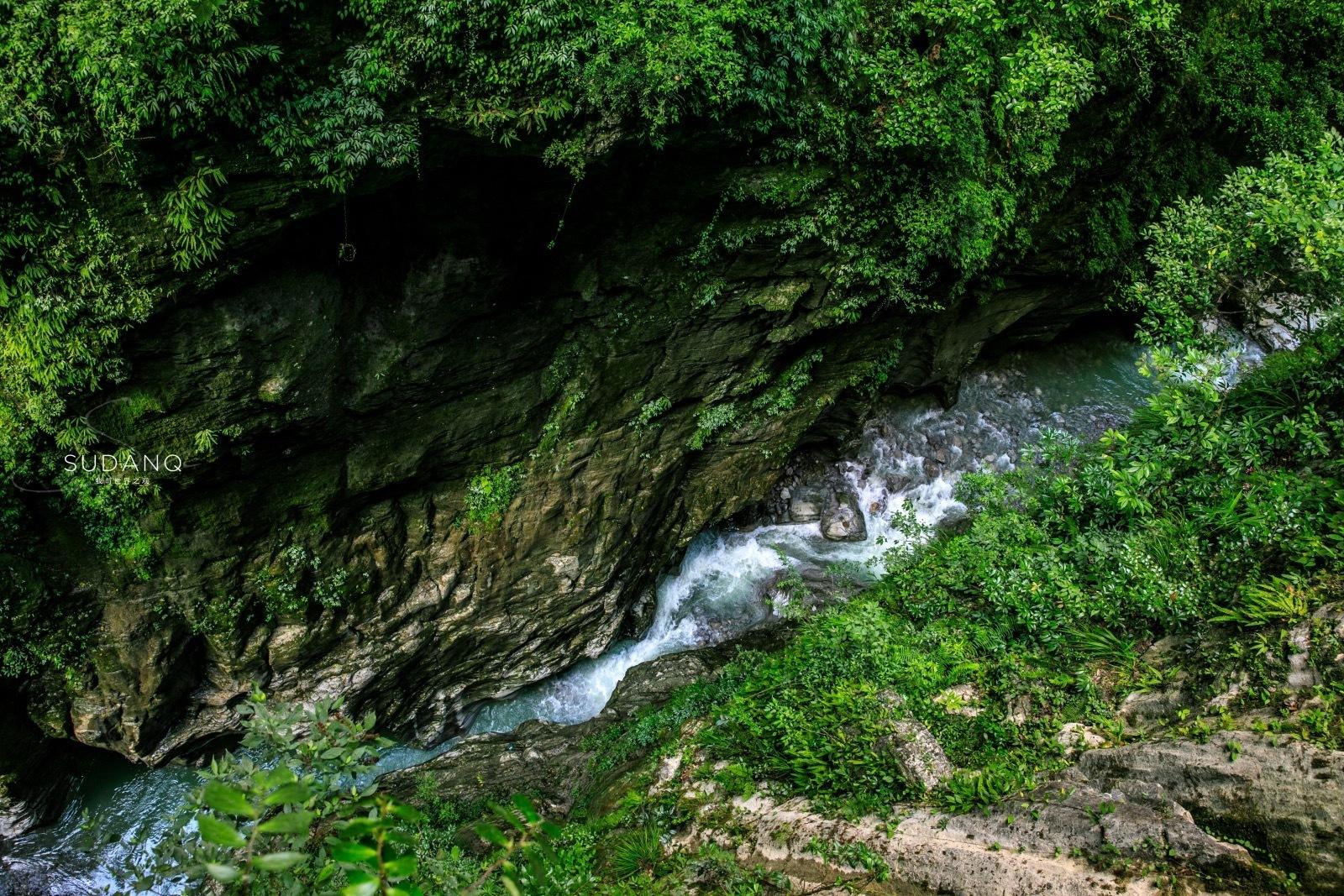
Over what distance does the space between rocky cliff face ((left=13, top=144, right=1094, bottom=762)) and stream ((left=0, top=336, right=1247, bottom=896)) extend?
75 cm

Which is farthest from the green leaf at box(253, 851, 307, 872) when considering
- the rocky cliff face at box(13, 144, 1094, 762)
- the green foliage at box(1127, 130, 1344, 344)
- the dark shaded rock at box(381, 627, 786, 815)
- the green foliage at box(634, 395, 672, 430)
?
the green foliage at box(1127, 130, 1344, 344)

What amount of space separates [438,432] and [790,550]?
620 cm

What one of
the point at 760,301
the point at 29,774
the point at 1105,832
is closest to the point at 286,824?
the point at 1105,832

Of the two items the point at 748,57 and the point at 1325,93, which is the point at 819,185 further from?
the point at 1325,93

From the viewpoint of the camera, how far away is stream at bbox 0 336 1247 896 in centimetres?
872

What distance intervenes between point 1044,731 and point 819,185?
6.26 meters

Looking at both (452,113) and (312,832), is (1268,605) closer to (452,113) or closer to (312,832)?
(312,832)

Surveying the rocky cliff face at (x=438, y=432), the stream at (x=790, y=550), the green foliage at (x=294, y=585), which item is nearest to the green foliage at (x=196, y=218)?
the rocky cliff face at (x=438, y=432)

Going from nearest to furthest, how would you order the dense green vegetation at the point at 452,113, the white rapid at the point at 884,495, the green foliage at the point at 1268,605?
1. the green foliage at the point at 1268,605
2. the dense green vegetation at the point at 452,113
3. the white rapid at the point at 884,495

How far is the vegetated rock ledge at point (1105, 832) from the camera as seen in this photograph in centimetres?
385

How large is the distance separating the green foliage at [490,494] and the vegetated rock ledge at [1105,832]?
4512 millimetres

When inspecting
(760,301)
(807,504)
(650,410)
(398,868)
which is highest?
(398,868)

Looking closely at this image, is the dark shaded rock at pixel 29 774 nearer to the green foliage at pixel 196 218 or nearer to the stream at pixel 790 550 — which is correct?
the stream at pixel 790 550

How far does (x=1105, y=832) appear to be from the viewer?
4.26 m
